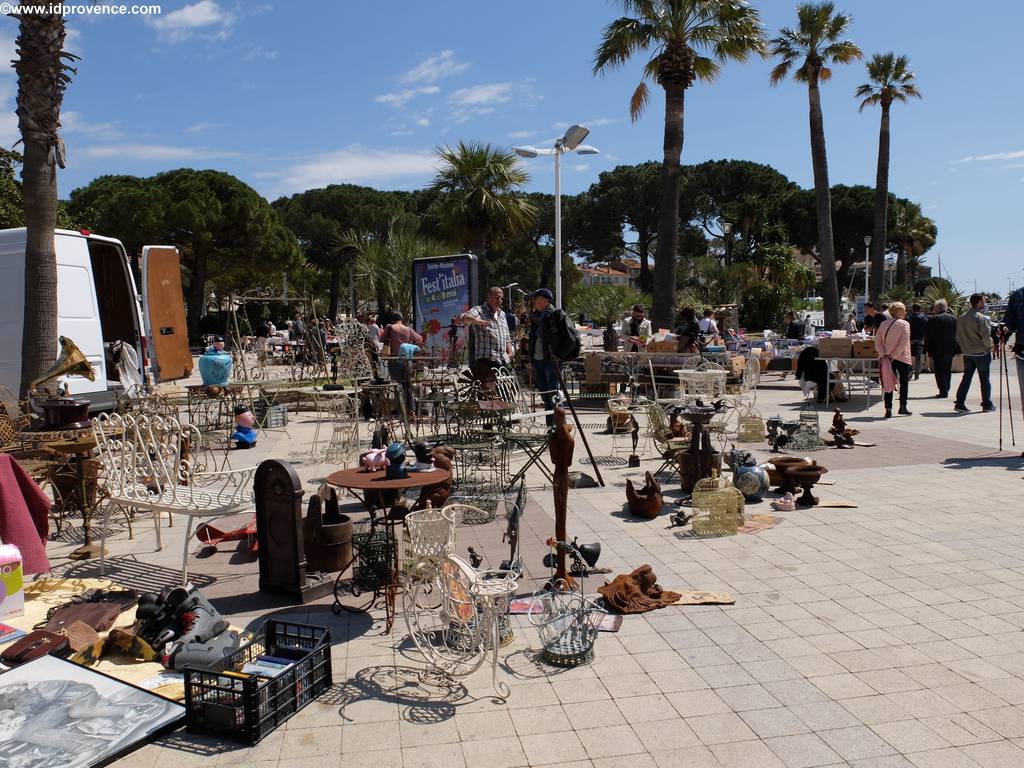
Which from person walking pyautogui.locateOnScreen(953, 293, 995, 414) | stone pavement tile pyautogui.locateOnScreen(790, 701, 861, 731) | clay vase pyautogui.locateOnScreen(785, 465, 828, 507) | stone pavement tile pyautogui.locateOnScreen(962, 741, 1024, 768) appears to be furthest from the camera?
person walking pyautogui.locateOnScreen(953, 293, 995, 414)

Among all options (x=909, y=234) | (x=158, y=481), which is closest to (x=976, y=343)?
(x=158, y=481)

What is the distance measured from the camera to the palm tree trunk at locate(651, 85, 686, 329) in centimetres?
1847

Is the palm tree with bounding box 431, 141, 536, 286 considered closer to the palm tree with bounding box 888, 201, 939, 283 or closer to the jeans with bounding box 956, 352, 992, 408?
the jeans with bounding box 956, 352, 992, 408

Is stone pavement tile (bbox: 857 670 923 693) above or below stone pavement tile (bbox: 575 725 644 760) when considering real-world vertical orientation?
above

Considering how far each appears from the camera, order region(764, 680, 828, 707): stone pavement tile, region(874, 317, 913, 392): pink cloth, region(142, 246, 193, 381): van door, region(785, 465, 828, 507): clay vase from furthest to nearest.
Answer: region(142, 246, 193, 381): van door
region(874, 317, 913, 392): pink cloth
region(785, 465, 828, 507): clay vase
region(764, 680, 828, 707): stone pavement tile

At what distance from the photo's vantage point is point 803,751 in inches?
124

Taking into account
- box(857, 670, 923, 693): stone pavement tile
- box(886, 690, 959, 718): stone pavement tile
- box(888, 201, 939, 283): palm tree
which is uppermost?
box(888, 201, 939, 283): palm tree

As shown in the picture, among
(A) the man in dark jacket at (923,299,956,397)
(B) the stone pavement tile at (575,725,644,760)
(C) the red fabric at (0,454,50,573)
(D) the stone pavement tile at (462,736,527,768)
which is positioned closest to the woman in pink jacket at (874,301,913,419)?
(A) the man in dark jacket at (923,299,956,397)

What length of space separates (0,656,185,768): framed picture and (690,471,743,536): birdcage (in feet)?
13.5

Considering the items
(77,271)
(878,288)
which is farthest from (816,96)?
(77,271)

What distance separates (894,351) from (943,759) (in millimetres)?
10139

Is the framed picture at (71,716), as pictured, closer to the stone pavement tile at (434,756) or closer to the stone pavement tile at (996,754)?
the stone pavement tile at (434,756)

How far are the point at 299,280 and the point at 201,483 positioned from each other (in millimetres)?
42034

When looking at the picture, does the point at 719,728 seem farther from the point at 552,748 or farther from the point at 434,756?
the point at 434,756
